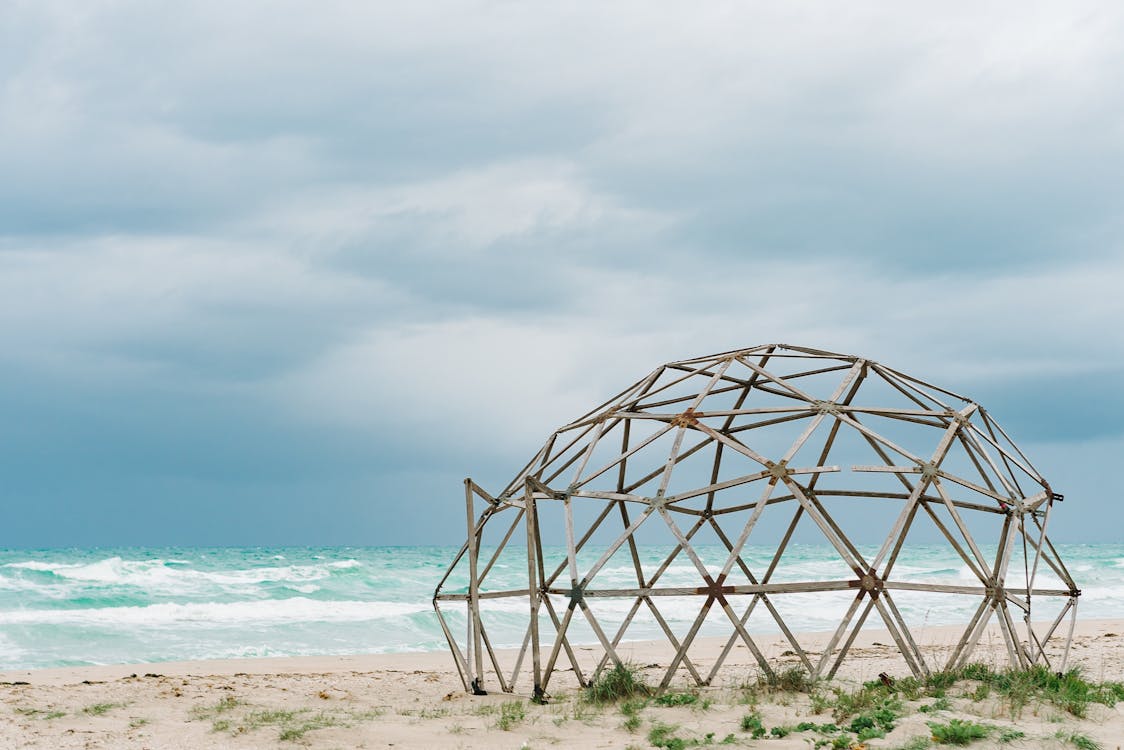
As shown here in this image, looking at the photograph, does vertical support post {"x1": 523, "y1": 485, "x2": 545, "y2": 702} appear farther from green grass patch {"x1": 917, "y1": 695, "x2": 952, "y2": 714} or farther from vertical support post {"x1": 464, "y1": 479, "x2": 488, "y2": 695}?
green grass patch {"x1": 917, "y1": 695, "x2": 952, "y2": 714}

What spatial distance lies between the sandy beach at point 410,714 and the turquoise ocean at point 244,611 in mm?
6065

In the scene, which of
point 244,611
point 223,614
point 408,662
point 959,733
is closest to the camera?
point 959,733

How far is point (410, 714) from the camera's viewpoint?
10.0 m

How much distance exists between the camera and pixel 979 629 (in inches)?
378

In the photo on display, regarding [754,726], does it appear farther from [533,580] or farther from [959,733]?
[533,580]

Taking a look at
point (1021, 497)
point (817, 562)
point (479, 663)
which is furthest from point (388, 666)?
point (817, 562)

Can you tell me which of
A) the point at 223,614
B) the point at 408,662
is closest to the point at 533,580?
the point at 408,662

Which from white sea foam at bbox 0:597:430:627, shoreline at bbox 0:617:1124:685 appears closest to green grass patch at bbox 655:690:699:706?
shoreline at bbox 0:617:1124:685

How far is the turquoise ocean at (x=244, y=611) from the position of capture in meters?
20.2

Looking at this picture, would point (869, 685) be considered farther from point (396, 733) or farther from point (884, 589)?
point (396, 733)

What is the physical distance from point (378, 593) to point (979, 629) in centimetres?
2372

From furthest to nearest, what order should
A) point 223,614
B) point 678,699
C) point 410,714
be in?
point 223,614
point 410,714
point 678,699

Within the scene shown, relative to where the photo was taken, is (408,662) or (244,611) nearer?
(408,662)

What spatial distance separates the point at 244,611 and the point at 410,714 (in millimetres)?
17863
